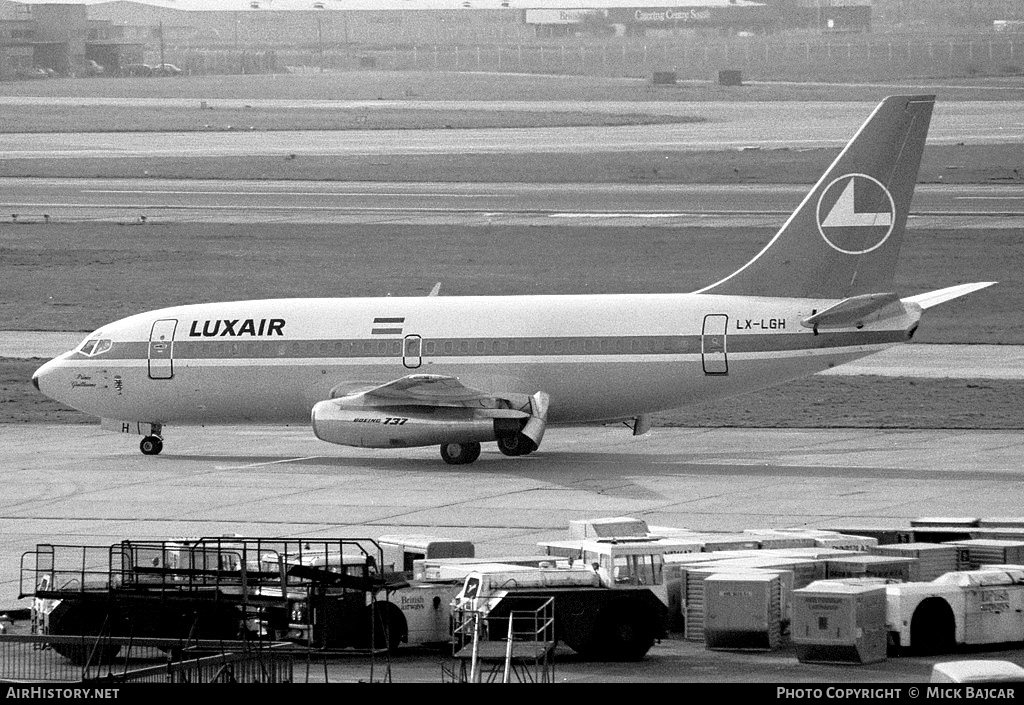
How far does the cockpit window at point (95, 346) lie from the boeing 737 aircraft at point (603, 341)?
3.28m

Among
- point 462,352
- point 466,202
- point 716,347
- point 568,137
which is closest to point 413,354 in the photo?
point 462,352

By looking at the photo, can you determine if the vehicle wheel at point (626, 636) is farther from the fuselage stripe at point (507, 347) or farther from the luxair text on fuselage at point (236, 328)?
the luxair text on fuselage at point (236, 328)

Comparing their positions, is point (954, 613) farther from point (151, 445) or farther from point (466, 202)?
point (466, 202)

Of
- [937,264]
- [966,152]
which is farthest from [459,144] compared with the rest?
[937,264]

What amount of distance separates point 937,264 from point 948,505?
43.5m

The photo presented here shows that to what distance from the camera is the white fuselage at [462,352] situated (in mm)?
44562

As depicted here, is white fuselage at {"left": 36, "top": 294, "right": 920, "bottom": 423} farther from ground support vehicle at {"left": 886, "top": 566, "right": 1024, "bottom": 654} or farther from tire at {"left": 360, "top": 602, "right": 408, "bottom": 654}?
tire at {"left": 360, "top": 602, "right": 408, "bottom": 654}

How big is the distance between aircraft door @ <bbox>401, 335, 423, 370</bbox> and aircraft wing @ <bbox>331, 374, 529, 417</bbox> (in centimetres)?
115

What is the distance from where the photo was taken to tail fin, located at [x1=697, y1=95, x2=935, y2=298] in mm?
44969

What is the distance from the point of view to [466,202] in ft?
346

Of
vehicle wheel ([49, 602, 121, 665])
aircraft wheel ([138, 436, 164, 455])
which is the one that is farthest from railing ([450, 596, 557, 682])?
aircraft wheel ([138, 436, 164, 455])

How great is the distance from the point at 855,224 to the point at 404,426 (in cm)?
1239

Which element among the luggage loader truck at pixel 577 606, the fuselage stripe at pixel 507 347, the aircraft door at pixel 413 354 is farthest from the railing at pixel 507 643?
the aircraft door at pixel 413 354

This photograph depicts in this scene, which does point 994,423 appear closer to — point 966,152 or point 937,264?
point 937,264
